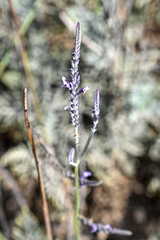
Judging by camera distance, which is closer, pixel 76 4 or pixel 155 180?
pixel 76 4

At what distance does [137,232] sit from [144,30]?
111 centimetres

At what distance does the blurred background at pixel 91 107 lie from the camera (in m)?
1.17

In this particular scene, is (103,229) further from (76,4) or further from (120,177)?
(76,4)

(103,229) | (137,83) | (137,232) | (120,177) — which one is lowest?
(137,232)

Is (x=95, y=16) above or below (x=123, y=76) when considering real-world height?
above

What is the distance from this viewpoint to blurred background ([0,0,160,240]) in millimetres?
1166

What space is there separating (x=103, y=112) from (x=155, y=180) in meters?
0.50

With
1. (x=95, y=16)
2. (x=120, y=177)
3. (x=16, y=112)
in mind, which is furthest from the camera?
(x=120, y=177)

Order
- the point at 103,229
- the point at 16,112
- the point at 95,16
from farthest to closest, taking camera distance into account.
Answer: the point at 16,112 < the point at 95,16 < the point at 103,229

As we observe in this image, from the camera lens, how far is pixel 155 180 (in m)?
1.33

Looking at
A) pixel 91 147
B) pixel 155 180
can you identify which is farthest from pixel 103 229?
pixel 155 180

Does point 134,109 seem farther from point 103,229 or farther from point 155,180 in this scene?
point 103,229

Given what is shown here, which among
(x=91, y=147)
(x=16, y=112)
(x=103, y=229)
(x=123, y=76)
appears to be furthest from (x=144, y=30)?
(x=103, y=229)

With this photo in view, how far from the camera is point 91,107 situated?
4.33 feet
